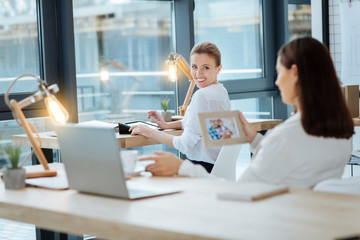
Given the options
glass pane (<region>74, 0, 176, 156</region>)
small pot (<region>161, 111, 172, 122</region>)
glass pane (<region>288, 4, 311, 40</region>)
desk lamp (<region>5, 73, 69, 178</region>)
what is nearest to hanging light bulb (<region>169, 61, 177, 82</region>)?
small pot (<region>161, 111, 172, 122</region>)

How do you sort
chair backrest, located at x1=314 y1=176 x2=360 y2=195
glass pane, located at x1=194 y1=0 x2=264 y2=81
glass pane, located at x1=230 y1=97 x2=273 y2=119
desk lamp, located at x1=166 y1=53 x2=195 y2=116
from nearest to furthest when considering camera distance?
chair backrest, located at x1=314 y1=176 x2=360 y2=195 → desk lamp, located at x1=166 y1=53 x2=195 y2=116 → glass pane, located at x1=194 y1=0 x2=264 y2=81 → glass pane, located at x1=230 y1=97 x2=273 y2=119

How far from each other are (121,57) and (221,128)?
2614 millimetres

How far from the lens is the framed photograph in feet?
7.57

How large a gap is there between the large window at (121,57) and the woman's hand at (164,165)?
7.46 feet

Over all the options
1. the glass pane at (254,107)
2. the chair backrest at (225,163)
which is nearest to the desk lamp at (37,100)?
the chair backrest at (225,163)

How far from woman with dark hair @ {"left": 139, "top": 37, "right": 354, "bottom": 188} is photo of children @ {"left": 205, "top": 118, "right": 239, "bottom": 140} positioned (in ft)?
0.83

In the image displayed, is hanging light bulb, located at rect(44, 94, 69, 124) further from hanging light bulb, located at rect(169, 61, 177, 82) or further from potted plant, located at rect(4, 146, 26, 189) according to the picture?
hanging light bulb, located at rect(169, 61, 177, 82)

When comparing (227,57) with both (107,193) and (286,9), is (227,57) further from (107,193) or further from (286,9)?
(107,193)

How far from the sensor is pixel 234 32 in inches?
222

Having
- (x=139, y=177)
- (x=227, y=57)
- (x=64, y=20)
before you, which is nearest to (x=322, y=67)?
(x=139, y=177)

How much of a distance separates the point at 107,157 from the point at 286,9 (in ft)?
14.4

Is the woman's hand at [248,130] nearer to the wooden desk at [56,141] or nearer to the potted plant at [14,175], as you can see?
the potted plant at [14,175]

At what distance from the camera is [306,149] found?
80.5 inches

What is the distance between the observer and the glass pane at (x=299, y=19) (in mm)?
6078
